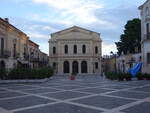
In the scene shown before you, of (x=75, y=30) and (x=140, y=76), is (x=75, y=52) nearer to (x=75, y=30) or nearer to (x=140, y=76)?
(x=75, y=30)

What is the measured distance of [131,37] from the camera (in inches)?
1706

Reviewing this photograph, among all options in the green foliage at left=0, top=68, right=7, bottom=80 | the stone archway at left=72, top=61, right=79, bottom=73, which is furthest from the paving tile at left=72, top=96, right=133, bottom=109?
the stone archway at left=72, top=61, right=79, bottom=73

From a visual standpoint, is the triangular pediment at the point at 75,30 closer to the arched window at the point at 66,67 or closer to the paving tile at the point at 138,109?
the arched window at the point at 66,67

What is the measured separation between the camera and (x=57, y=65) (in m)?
53.1

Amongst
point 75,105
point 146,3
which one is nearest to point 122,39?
point 146,3

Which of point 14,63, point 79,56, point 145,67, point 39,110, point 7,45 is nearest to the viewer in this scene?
point 39,110

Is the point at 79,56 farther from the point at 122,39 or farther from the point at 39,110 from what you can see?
the point at 39,110

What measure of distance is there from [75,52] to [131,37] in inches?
610

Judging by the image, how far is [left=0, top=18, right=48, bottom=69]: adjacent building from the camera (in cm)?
3014

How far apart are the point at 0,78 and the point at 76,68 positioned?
98.7ft

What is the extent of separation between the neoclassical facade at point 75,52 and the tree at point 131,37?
365 inches

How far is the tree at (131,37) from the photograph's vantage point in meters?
43.2

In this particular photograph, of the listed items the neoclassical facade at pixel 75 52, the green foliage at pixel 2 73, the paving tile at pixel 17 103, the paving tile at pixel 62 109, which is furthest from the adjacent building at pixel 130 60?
the paving tile at pixel 62 109

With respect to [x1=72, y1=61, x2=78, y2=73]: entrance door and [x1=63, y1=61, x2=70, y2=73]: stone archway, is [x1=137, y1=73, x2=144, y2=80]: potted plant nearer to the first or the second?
[x1=72, y1=61, x2=78, y2=73]: entrance door
